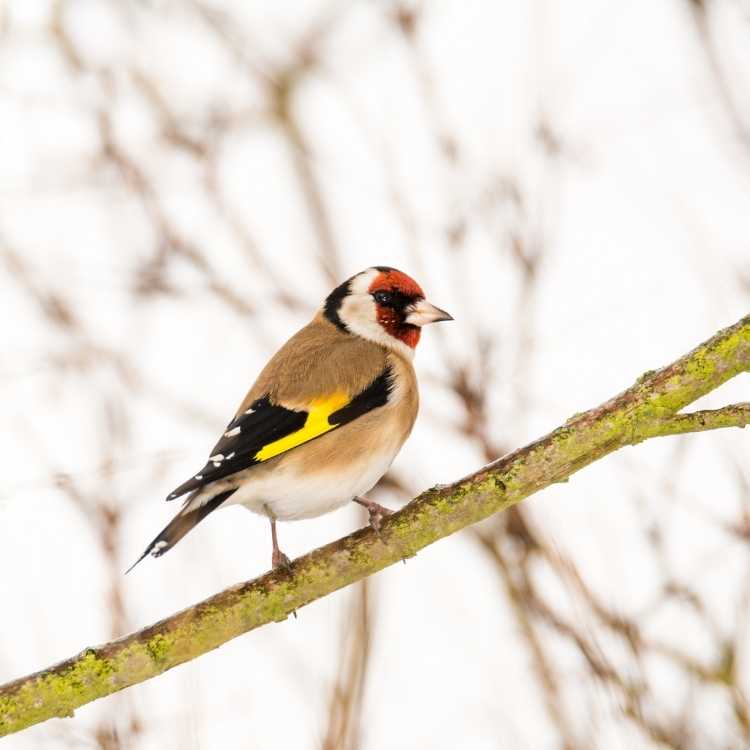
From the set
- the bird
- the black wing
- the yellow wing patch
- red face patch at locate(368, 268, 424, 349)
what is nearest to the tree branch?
the bird

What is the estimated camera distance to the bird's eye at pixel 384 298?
5195 millimetres

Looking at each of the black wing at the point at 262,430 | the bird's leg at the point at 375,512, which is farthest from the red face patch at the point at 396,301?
the bird's leg at the point at 375,512

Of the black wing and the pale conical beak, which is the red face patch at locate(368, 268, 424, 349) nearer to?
the pale conical beak

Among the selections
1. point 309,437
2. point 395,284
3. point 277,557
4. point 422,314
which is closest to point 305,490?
point 309,437

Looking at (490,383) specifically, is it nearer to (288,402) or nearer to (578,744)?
(288,402)

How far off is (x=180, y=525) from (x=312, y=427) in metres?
0.67

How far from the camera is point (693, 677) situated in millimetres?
3482

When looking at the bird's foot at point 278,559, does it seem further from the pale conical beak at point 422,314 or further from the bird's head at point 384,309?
the pale conical beak at point 422,314

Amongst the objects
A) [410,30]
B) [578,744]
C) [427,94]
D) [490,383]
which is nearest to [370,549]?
[578,744]

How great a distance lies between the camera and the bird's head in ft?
16.8

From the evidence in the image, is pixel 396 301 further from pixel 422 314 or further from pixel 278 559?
pixel 278 559

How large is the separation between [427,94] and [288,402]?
1963mm

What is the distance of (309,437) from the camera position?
167 inches

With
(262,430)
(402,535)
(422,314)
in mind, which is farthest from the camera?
(422,314)
